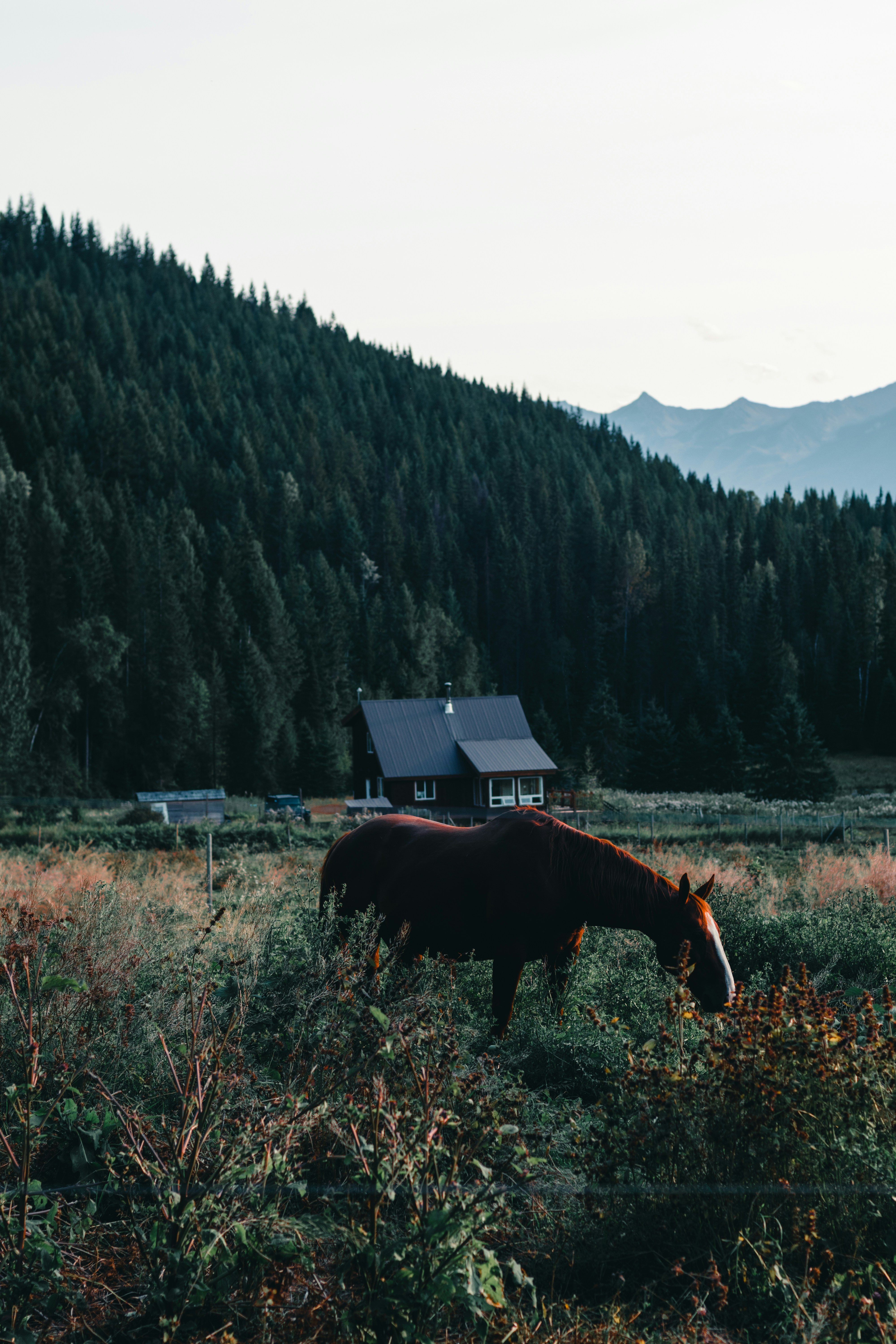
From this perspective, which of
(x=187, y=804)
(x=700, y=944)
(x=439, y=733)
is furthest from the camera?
(x=439, y=733)

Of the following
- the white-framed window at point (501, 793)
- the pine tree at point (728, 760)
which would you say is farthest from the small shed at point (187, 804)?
the pine tree at point (728, 760)

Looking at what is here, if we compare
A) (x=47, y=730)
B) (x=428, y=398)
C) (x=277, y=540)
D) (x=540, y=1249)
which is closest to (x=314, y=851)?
(x=540, y=1249)

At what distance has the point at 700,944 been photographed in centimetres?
612

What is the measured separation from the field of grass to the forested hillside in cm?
4939

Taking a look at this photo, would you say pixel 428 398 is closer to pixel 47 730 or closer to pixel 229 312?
pixel 229 312

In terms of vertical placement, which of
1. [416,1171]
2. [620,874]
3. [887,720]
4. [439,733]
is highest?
[887,720]

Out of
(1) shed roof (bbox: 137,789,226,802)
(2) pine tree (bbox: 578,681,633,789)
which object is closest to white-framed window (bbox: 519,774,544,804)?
(1) shed roof (bbox: 137,789,226,802)

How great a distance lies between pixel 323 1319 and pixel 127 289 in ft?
500

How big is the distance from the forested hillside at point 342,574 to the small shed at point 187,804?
46.1 ft

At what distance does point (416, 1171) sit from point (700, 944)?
10.6 feet

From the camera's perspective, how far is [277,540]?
307 feet

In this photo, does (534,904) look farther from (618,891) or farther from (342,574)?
(342,574)

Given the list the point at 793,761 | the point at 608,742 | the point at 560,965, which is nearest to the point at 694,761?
the point at 608,742

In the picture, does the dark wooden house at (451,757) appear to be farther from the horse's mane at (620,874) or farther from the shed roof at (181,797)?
the horse's mane at (620,874)
